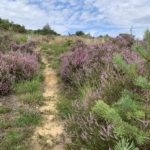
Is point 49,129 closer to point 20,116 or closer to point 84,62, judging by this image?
point 20,116

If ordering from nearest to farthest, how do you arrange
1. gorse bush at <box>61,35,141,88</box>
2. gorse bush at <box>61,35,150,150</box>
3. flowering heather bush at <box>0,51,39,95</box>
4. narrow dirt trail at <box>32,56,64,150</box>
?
gorse bush at <box>61,35,150,150</box>, narrow dirt trail at <box>32,56,64,150</box>, gorse bush at <box>61,35,141,88</box>, flowering heather bush at <box>0,51,39,95</box>

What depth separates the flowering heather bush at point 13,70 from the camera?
862 centimetres

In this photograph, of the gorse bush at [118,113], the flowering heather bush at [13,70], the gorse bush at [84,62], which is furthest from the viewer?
the flowering heather bush at [13,70]

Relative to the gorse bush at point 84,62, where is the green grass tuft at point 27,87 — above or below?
below

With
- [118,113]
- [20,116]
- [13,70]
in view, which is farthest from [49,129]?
[13,70]

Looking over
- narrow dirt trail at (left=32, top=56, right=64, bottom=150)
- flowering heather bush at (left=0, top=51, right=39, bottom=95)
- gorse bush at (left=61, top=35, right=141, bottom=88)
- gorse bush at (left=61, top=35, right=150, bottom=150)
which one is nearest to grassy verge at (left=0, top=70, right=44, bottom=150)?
narrow dirt trail at (left=32, top=56, right=64, bottom=150)

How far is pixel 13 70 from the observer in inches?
373

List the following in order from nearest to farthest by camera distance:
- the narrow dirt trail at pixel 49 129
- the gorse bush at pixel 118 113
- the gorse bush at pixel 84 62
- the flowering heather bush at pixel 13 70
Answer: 1. the gorse bush at pixel 118 113
2. the narrow dirt trail at pixel 49 129
3. the gorse bush at pixel 84 62
4. the flowering heather bush at pixel 13 70

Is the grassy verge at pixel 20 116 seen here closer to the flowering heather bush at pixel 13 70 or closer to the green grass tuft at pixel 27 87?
the green grass tuft at pixel 27 87

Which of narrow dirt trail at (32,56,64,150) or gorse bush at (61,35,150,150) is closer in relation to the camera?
gorse bush at (61,35,150,150)

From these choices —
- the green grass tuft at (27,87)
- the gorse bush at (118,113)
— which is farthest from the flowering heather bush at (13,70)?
the gorse bush at (118,113)

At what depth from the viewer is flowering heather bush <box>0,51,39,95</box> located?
28.3 ft

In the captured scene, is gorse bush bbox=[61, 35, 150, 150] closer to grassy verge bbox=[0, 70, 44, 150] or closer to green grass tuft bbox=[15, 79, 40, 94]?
grassy verge bbox=[0, 70, 44, 150]

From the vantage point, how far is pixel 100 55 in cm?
943
